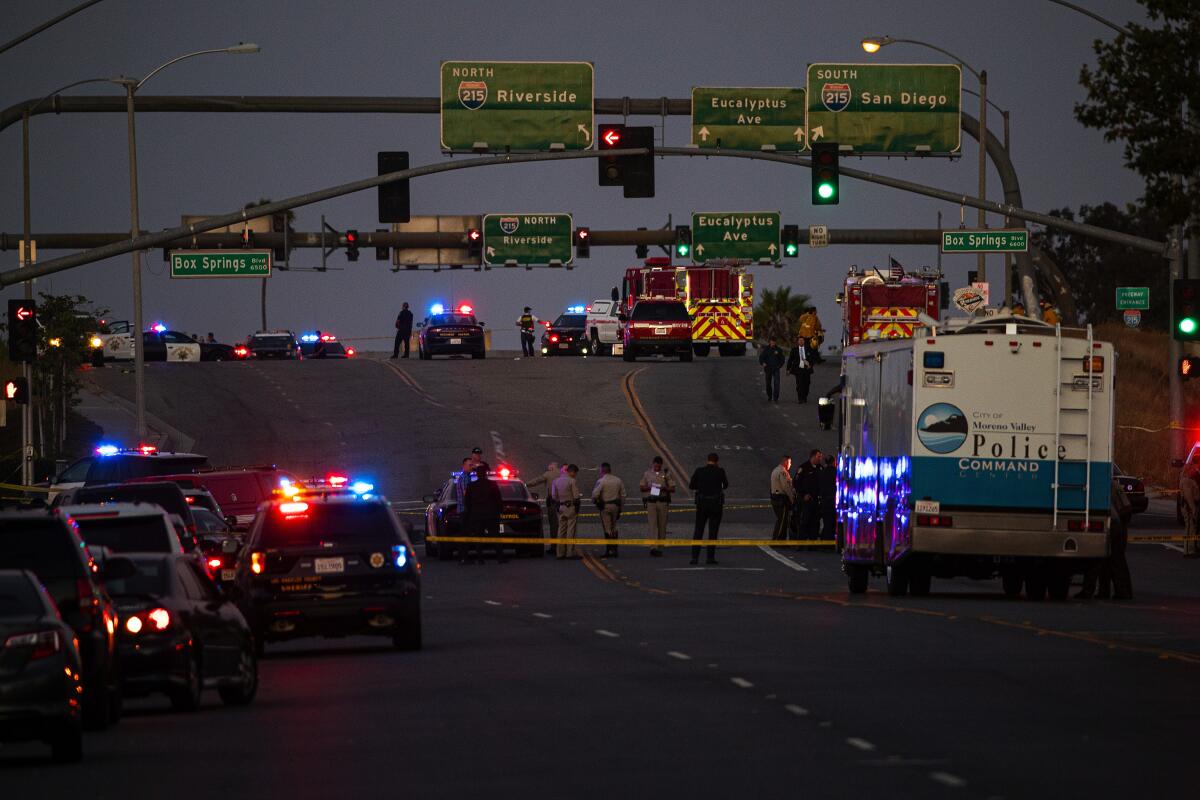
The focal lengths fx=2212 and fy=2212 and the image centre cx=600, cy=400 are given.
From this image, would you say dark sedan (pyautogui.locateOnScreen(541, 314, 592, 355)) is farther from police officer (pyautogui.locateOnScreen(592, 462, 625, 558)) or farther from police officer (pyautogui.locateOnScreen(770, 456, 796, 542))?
police officer (pyautogui.locateOnScreen(592, 462, 625, 558))

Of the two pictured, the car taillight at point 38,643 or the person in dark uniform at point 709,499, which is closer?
the car taillight at point 38,643

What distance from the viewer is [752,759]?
13000mm

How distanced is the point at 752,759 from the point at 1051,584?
54.0 ft

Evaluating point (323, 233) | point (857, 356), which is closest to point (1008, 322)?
point (857, 356)

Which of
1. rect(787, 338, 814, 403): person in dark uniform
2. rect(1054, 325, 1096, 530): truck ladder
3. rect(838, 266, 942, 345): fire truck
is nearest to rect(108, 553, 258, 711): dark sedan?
rect(1054, 325, 1096, 530): truck ladder

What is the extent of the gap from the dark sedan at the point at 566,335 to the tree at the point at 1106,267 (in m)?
44.1

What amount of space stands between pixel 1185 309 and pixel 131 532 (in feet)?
72.1

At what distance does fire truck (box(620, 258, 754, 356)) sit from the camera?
72.8 m

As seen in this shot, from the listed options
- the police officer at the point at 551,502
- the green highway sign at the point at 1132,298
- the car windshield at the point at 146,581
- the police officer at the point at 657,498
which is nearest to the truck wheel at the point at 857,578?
the police officer at the point at 657,498

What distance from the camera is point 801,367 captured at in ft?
198

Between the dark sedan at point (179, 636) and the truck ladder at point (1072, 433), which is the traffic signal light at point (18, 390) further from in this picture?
the dark sedan at point (179, 636)

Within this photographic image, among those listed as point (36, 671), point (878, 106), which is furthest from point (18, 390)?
point (36, 671)

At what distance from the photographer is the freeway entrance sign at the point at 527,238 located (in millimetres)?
82125

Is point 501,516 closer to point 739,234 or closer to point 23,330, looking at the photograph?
point 23,330
